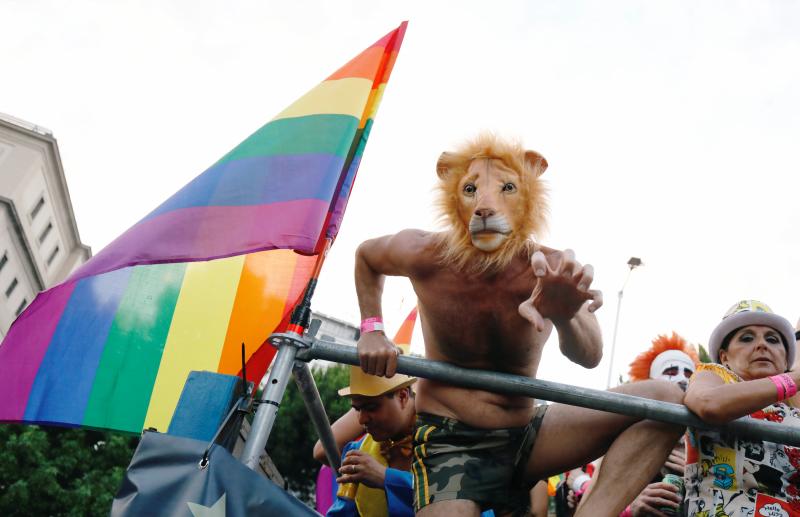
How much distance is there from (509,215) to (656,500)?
140 cm

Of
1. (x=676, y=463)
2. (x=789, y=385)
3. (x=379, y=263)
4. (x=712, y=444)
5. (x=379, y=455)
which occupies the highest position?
(x=379, y=263)

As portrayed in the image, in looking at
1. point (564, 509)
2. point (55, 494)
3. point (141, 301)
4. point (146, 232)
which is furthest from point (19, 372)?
point (55, 494)

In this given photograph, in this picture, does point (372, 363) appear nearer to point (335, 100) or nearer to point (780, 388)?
point (335, 100)

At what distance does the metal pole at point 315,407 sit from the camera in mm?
2338

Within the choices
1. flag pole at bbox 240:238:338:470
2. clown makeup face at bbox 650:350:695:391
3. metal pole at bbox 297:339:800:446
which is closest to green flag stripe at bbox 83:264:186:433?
flag pole at bbox 240:238:338:470

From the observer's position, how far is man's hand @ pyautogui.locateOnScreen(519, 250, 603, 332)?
1.84 metres

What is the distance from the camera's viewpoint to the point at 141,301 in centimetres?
280

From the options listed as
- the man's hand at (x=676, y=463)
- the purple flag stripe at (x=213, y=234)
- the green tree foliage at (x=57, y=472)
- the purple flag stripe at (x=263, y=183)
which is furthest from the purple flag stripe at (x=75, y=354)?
the green tree foliage at (x=57, y=472)

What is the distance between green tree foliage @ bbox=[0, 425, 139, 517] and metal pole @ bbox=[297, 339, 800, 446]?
12.7 meters

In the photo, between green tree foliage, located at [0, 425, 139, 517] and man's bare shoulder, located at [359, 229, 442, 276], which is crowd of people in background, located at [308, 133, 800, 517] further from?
green tree foliage, located at [0, 425, 139, 517]

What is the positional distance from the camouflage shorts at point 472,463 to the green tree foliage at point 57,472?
496 inches

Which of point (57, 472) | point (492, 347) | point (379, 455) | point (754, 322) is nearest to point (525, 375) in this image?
point (492, 347)

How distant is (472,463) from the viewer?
88.7 inches

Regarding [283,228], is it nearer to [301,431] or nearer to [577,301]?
[577,301]
